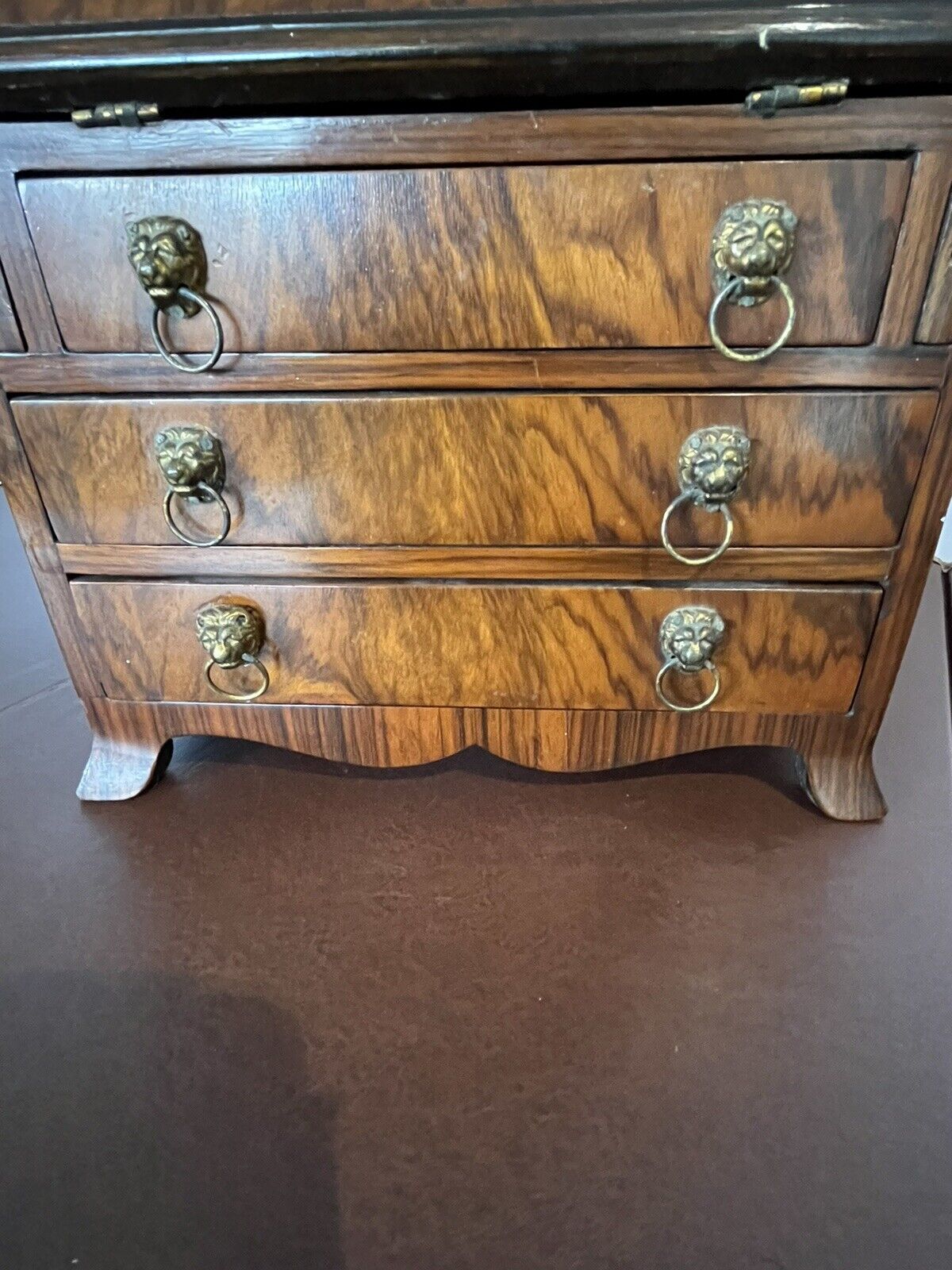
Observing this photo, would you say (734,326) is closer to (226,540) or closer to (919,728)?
(226,540)

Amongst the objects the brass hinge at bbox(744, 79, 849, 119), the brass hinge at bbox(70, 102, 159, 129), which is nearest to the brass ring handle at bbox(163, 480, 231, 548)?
the brass hinge at bbox(70, 102, 159, 129)

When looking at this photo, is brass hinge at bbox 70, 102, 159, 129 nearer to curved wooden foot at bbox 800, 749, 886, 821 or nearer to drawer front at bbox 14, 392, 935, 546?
drawer front at bbox 14, 392, 935, 546

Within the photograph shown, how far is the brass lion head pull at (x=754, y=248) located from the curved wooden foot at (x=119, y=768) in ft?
2.41

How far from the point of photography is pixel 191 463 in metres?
0.75

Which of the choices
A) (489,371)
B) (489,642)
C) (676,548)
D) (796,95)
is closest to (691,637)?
(676,548)

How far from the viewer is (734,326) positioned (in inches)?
26.7

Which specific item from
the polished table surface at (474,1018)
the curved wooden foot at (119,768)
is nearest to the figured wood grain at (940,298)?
the polished table surface at (474,1018)

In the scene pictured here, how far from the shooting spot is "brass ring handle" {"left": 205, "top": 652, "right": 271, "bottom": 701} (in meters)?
0.86

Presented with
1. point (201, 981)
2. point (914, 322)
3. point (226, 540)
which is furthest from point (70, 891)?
point (914, 322)

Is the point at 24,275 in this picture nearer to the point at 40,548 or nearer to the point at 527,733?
the point at 40,548

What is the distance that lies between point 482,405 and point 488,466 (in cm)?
5

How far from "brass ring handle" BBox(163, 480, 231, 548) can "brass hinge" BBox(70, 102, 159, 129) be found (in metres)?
0.27

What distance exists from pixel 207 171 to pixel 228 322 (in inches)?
4.2

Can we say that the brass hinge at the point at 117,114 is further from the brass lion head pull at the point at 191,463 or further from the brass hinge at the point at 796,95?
the brass hinge at the point at 796,95
